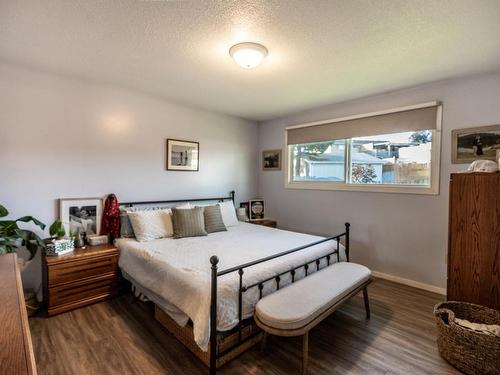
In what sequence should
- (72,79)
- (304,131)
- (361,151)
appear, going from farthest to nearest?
(304,131)
(361,151)
(72,79)

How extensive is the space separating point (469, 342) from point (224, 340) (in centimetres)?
168

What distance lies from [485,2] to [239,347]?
2.86 m

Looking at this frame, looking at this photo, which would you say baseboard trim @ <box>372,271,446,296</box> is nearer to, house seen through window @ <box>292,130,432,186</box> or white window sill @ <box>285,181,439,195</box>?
white window sill @ <box>285,181,439,195</box>

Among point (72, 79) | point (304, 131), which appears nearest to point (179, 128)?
point (72, 79)

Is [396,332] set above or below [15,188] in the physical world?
below

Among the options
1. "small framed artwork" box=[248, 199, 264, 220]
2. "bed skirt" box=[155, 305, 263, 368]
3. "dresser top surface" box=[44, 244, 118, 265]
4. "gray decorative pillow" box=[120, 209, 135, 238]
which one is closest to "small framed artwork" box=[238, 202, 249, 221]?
"small framed artwork" box=[248, 199, 264, 220]

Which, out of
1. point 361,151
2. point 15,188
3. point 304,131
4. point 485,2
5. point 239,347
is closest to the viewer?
point 485,2

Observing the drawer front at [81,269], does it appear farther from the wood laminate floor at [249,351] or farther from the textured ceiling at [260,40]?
the textured ceiling at [260,40]

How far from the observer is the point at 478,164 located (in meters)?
2.14

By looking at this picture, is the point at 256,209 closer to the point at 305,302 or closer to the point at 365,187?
the point at 365,187

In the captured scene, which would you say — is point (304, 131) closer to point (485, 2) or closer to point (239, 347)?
point (485, 2)

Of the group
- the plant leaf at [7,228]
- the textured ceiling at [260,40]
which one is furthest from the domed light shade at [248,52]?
the plant leaf at [7,228]

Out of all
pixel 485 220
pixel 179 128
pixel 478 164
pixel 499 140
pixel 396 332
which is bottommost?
pixel 396 332

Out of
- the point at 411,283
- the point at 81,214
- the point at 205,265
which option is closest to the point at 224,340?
the point at 205,265
